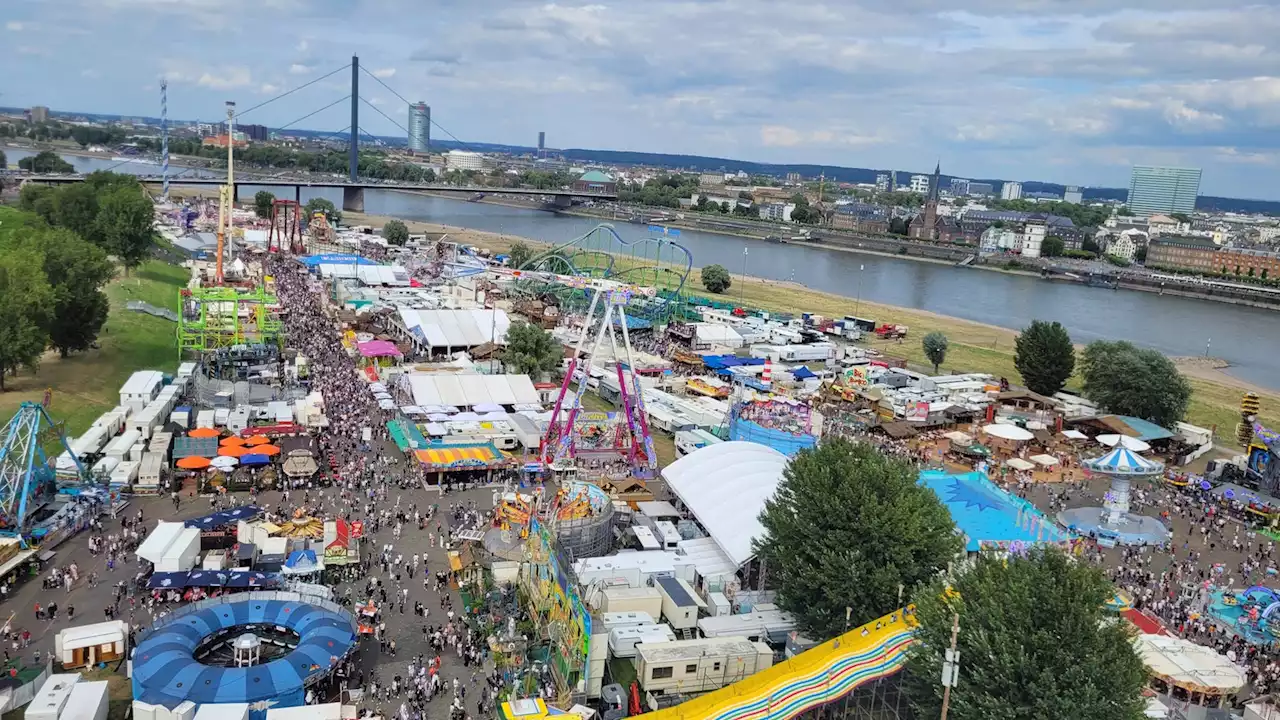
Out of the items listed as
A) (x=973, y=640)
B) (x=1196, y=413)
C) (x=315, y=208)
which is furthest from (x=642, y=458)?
(x=315, y=208)

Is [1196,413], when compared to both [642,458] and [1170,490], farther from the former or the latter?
[642,458]

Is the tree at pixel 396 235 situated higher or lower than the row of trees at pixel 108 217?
lower

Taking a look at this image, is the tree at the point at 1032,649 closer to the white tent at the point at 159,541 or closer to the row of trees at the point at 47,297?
the white tent at the point at 159,541

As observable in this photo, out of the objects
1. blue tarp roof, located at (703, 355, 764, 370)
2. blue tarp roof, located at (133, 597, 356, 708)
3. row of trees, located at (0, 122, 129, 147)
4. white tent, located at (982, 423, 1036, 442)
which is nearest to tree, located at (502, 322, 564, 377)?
blue tarp roof, located at (703, 355, 764, 370)

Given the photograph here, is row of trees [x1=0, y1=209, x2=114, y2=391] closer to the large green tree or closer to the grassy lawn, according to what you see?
the grassy lawn

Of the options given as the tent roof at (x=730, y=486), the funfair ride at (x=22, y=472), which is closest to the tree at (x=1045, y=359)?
the tent roof at (x=730, y=486)

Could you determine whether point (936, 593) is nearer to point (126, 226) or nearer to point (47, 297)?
point (47, 297)
